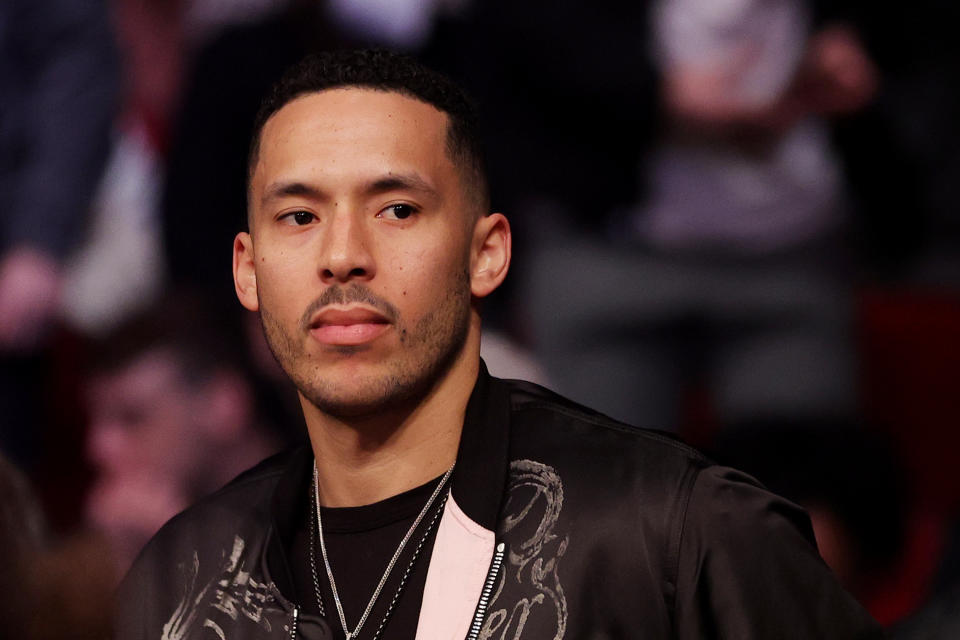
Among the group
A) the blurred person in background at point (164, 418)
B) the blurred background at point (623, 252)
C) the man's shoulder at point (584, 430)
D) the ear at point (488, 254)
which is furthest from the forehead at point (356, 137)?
the blurred person in background at point (164, 418)

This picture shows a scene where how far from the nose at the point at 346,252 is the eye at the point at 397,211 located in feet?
0.13

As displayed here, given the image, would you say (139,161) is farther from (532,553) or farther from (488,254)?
(532,553)

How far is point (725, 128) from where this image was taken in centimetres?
414

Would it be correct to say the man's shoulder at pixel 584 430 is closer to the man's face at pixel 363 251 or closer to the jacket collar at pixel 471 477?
the jacket collar at pixel 471 477

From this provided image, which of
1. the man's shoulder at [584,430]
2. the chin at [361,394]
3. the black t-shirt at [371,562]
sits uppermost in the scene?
the chin at [361,394]

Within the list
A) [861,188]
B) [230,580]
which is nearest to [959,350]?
[861,188]

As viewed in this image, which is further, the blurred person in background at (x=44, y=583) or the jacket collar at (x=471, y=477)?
the jacket collar at (x=471, y=477)

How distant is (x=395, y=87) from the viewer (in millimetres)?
2201

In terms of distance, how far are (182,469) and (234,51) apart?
4.30 ft

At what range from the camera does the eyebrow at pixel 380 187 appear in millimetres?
2117

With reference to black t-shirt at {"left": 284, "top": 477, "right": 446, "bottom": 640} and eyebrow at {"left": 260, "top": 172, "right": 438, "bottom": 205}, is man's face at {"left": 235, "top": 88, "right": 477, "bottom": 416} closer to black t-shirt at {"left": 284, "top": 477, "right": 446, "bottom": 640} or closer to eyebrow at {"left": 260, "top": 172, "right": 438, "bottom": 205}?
eyebrow at {"left": 260, "top": 172, "right": 438, "bottom": 205}

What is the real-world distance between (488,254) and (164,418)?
2.64 metres

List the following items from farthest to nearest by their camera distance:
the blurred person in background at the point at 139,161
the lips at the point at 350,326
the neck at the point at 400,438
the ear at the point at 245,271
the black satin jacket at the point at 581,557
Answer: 1. the blurred person in background at the point at 139,161
2. the ear at the point at 245,271
3. the neck at the point at 400,438
4. the lips at the point at 350,326
5. the black satin jacket at the point at 581,557

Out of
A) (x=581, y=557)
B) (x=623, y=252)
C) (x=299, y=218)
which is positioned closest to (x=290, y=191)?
(x=299, y=218)
